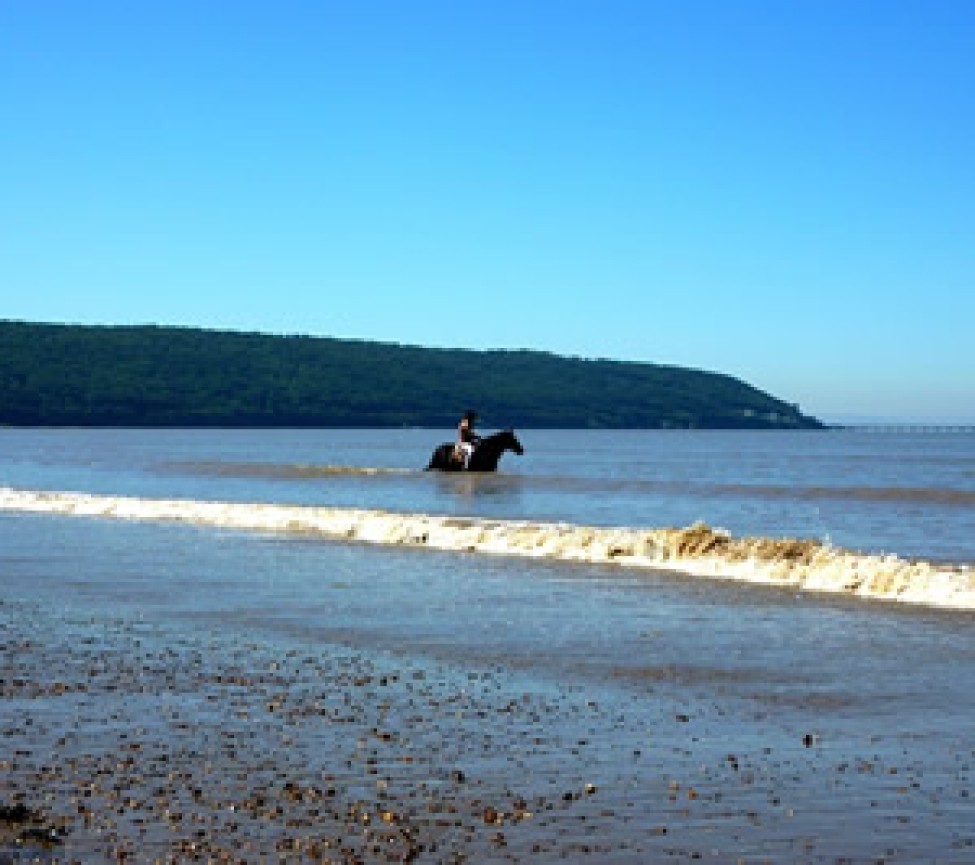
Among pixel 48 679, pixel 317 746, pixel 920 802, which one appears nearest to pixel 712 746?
pixel 920 802

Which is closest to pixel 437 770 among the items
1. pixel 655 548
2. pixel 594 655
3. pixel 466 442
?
pixel 594 655

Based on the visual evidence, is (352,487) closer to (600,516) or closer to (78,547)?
(600,516)

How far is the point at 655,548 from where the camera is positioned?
22.8m

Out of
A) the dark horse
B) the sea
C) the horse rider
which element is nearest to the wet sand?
the sea

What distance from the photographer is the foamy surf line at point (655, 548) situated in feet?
61.0

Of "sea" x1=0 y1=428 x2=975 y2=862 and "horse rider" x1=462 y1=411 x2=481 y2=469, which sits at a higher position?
"horse rider" x1=462 y1=411 x2=481 y2=469

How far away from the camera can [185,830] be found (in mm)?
7551

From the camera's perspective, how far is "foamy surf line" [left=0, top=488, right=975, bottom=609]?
18.6 metres

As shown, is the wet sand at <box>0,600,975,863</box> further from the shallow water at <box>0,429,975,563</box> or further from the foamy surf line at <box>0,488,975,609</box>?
the shallow water at <box>0,429,975,563</box>

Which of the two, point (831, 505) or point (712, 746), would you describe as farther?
point (831, 505)

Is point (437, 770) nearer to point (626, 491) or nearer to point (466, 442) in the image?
point (626, 491)

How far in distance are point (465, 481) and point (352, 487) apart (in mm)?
4802

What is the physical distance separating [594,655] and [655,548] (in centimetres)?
945

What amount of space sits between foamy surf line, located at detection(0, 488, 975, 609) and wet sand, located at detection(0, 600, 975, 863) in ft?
22.5
